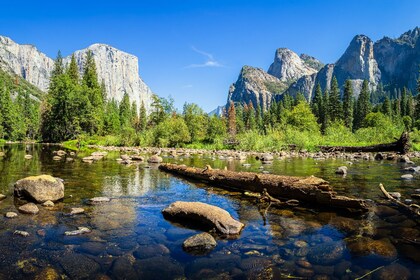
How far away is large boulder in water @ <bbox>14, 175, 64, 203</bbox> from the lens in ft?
30.0

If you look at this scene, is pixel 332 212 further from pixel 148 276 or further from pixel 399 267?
pixel 148 276

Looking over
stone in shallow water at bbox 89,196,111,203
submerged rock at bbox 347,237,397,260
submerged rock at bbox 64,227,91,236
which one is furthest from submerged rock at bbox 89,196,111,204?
submerged rock at bbox 347,237,397,260

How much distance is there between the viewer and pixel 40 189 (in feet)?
30.3

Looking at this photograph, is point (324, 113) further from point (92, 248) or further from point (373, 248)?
point (92, 248)

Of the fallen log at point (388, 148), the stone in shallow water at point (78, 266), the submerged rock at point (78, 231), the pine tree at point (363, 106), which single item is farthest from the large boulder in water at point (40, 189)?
the pine tree at point (363, 106)

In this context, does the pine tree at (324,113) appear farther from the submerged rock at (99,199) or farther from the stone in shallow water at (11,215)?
the stone in shallow water at (11,215)

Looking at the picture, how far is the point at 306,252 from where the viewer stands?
569 cm

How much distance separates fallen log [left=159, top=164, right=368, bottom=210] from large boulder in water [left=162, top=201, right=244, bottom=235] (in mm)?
3034

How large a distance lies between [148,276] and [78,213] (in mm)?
4272

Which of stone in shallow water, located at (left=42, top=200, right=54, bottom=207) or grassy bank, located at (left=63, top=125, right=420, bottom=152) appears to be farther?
grassy bank, located at (left=63, top=125, right=420, bottom=152)

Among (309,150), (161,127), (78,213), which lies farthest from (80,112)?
(78,213)

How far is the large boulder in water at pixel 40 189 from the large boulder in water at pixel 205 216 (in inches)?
148

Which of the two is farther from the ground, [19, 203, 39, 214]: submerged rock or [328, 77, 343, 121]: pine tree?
[328, 77, 343, 121]: pine tree

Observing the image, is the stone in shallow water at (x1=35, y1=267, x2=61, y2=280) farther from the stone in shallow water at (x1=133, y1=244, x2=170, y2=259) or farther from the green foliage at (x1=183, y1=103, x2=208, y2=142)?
the green foliage at (x1=183, y1=103, x2=208, y2=142)
